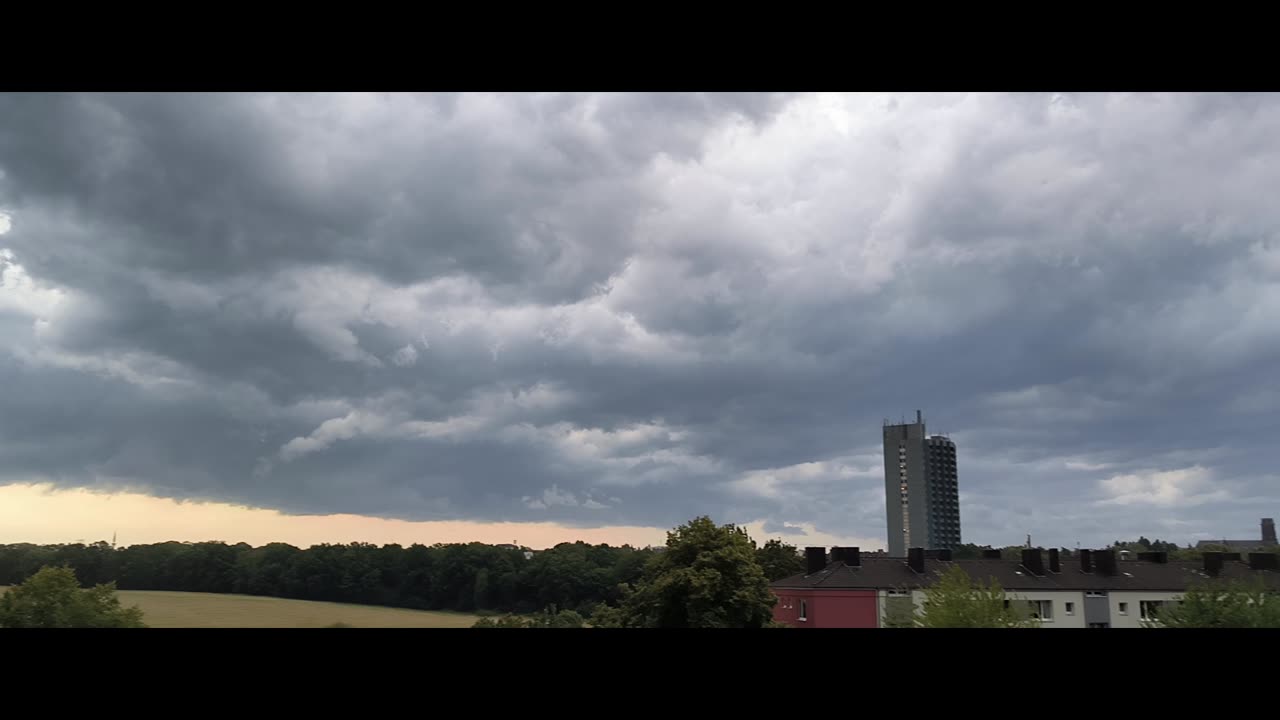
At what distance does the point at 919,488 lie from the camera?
52.8m

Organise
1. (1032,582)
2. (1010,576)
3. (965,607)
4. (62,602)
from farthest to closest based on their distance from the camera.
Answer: (1010,576)
(1032,582)
(62,602)
(965,607)

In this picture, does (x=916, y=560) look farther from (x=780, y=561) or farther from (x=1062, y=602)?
(x=780, y=561)

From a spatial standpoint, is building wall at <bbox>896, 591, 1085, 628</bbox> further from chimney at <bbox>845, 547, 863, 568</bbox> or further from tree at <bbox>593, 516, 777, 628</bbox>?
tree at <bbox>593, 516, 777, 628</bbox>

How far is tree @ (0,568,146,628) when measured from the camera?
58.3 feet

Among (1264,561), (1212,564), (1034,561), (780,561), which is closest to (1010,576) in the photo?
(1034,561)

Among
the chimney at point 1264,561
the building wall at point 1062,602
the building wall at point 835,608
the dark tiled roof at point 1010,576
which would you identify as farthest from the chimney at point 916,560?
the chimney at point 1264,561

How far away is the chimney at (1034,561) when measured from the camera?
2914cm

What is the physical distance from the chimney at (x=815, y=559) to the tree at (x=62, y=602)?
71.0 ft

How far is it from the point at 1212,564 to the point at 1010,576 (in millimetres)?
6661
